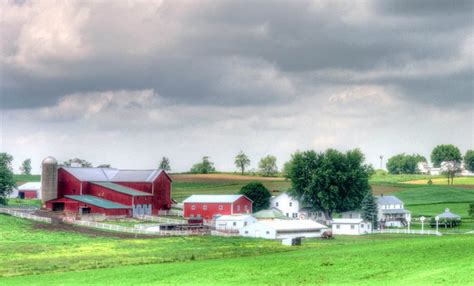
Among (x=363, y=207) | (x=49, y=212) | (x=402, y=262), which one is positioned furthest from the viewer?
(x=363, y=207)

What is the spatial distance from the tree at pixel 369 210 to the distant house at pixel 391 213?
5478 mm

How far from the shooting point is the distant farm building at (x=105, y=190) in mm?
90125

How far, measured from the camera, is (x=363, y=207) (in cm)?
9494

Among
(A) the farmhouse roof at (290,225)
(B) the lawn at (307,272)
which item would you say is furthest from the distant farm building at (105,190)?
(B) the lawn at (307,272)

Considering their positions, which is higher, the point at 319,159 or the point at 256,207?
the point at 319,159

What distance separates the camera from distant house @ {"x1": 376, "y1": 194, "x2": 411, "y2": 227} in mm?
102688

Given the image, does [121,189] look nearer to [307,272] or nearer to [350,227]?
[350,227]

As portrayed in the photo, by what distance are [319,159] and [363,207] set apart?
33.7 feet

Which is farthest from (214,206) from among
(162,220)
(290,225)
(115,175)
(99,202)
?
(290,225)

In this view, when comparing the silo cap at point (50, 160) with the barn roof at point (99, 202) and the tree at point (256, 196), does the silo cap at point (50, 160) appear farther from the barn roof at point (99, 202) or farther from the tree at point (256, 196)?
the tree at point (256, 196)

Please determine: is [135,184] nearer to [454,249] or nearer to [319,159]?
[319,159]

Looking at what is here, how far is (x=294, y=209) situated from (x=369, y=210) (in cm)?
1327

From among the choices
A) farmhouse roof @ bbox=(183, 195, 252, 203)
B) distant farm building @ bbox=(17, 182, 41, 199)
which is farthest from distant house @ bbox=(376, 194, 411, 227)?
distant farm building @ bbox=(17, 182, 41, 199)

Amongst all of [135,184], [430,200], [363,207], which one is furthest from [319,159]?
[430,200]
